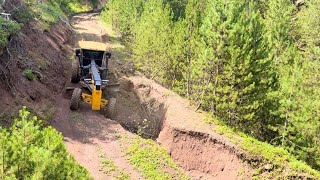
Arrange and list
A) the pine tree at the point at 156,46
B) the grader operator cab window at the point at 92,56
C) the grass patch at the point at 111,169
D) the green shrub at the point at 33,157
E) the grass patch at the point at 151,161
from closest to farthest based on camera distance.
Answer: the green shrub at the point at 33,157 → the grass patch at the point at 111,169 → the grass patch at the point at 151,161 → the grader operator cab window at the point at 92,56 → the pine tree at the point at 156,46

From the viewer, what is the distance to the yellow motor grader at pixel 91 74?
20.9 m

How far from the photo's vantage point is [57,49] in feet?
101

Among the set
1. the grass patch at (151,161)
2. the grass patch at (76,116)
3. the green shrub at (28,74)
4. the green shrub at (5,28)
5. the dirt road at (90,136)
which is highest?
the green shrub at (5,28)

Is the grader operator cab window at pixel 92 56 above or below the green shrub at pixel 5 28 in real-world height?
below

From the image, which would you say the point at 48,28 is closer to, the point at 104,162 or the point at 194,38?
the point at 194,38

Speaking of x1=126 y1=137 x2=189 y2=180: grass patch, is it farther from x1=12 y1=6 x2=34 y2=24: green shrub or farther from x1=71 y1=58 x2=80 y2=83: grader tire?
x1=12 y1=6 x2=34 y2=24: green shrub

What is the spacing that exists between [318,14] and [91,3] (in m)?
53.6

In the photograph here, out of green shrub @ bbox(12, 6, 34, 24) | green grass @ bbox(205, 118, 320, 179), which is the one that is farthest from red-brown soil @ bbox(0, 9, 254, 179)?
green shrub @ bbox(12, 6, 34, 24)

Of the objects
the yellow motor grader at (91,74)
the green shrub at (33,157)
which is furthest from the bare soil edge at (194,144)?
the green shrub at (33,157)

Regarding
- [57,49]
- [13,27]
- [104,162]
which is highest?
[13,27]

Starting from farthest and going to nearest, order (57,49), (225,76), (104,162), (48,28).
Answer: (48,28) → (57,49) → (225,76) → (104,162)

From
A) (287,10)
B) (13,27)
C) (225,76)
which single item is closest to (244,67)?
(225,76)

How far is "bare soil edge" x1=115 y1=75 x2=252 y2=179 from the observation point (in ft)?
57.3

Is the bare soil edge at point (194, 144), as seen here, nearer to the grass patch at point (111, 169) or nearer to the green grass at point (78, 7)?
the grass patch at point (111, 169)
